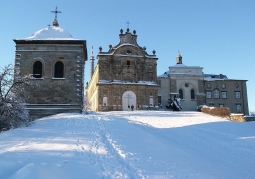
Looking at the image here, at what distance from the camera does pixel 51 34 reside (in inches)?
1062

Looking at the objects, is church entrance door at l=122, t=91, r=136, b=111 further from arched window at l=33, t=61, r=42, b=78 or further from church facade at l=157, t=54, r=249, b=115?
arched window at l=33, t=61, r=42, b=78

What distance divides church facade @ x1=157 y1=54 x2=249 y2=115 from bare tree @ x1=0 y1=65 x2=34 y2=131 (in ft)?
124

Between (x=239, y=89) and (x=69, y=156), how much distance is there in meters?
55.7

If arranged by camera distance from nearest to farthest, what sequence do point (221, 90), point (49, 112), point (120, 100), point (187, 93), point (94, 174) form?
point (94, 174) → point (49, 112) → point (120, 100) → point (187, 93) → point (221, 90)

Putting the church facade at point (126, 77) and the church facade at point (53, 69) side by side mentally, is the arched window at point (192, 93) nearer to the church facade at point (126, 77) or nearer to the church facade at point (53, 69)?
the church facade at point (126, 77)

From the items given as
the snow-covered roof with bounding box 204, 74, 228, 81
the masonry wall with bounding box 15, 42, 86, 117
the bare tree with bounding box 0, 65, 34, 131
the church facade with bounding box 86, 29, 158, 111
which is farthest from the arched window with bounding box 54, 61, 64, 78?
the snow-covered roof with bounding box 204, 74, 228, 81

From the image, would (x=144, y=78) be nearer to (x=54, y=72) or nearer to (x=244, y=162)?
(x=54, y=72)

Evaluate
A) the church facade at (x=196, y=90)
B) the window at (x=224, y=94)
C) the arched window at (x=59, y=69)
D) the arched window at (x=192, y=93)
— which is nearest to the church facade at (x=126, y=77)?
the church facade at (x=196, y=90)

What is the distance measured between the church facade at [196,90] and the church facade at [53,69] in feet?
97.0

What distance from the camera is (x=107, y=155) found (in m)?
8.84

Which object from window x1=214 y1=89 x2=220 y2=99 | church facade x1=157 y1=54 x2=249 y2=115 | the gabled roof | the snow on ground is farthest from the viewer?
window x1=214 y1=89 x2=220 y2=99

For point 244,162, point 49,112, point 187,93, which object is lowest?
point 244,162

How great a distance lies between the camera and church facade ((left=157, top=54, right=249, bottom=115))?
53.3m

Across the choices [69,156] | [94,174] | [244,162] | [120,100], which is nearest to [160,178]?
[94,174]
